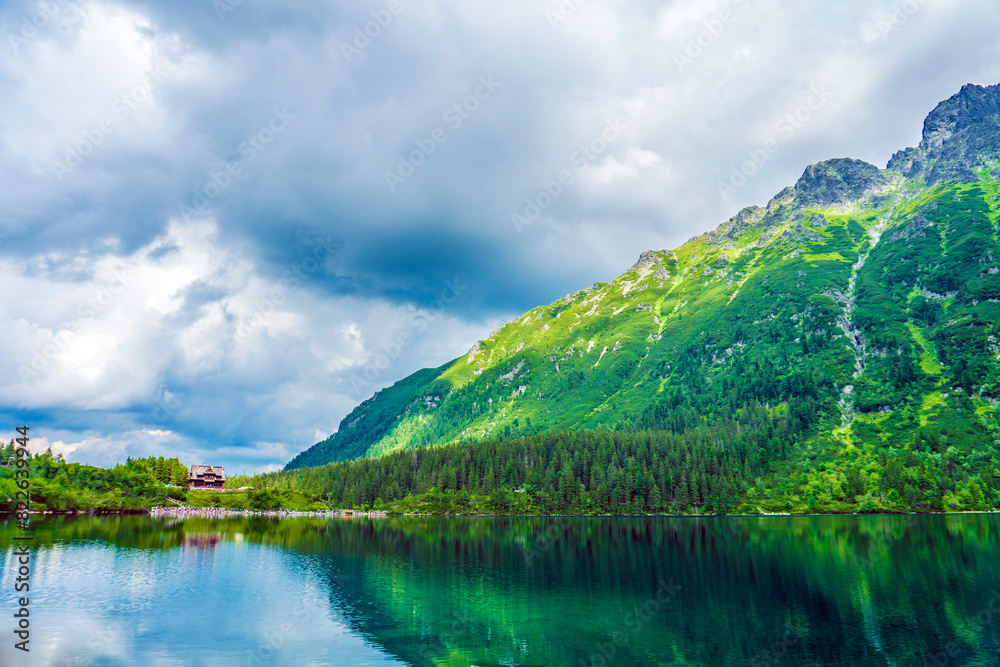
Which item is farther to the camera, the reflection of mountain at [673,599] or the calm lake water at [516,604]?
the reflection of mountain at [673,599]

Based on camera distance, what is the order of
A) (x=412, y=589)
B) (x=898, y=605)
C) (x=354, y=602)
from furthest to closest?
(x=412, y=589), (x=354, y=602), (x=898, y=605)

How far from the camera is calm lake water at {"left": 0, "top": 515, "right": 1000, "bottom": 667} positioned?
3825 cm


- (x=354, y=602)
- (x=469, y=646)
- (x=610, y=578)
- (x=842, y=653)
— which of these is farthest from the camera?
(x=610, y=578)

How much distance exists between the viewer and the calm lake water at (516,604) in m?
38.2

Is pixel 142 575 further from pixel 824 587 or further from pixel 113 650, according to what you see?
pixel 824 587

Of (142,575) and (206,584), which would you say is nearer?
(206,584)

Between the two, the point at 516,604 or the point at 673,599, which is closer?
the point at 516,604

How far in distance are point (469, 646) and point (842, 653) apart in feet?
88.0

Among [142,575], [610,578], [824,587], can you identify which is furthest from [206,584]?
[824,587]

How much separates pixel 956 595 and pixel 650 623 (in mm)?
33906

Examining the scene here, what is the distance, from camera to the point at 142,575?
69.1m

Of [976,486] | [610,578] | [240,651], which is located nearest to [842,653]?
[610,578]

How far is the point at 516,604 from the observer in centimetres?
5475

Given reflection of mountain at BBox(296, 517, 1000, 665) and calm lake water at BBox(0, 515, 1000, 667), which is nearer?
calm lake water at BBox(0, 515, 1000, 667)
